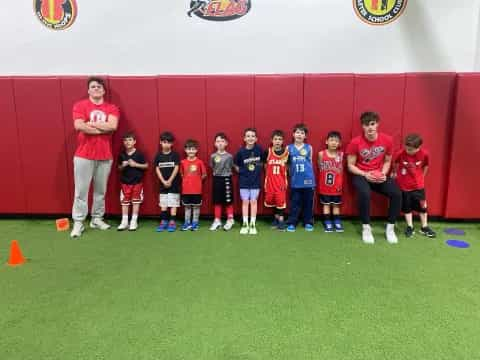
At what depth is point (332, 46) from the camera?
463 centimetres

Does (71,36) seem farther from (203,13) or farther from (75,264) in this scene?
(75,264)

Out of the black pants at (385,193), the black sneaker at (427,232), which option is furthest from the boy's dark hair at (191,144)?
the black sneaker at (427,232)

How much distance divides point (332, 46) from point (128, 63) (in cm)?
269

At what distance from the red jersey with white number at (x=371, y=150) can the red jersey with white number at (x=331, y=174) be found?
19cm

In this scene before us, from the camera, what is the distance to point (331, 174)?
4215mm

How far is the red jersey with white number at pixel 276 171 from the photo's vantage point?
4.16m

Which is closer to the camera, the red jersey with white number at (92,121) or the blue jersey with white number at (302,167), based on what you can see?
the red jersey with white number at (92,121)

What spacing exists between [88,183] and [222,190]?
1.57 m

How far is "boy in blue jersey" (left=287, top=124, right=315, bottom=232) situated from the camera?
4.14 m

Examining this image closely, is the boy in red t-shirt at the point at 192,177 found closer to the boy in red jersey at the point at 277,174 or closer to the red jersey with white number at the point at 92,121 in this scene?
the boy in red jersey at the point at 277,174

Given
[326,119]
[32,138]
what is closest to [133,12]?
[32,138]

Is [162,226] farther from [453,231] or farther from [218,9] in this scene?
[453,231]

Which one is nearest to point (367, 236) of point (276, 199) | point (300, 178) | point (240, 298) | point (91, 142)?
point (300, 178)

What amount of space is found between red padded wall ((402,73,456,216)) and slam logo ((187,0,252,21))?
88.5 inches
